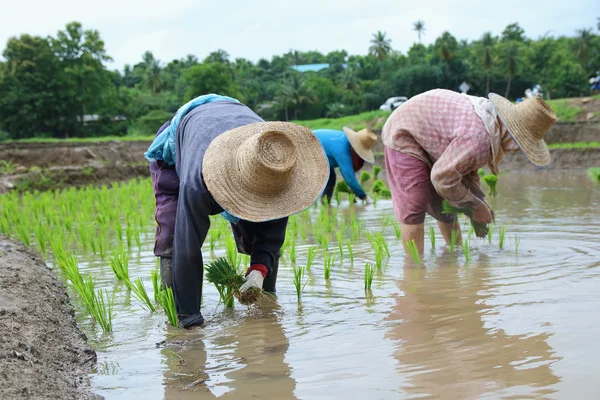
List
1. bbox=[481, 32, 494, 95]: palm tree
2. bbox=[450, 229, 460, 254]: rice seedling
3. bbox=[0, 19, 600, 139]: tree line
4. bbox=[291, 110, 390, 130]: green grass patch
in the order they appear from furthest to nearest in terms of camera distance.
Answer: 1. bbox=[481, 32, 494, 95]: palm tree
2. bbox=[0, 19, 600, 139]: tree line
3. bbox=[291, 110, 390, 130]: green grass patch
4. bbox=[450, 229, 460, 254]: rice seedling

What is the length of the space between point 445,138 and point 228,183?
184 cm

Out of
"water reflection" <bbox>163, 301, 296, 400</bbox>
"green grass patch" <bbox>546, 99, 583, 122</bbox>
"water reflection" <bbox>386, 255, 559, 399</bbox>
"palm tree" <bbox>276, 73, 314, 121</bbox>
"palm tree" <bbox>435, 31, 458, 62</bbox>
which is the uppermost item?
"palm tree" <bbox>435, 31, 458, 62</bbox>

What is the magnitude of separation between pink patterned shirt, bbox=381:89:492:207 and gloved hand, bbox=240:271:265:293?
1420 millimetres

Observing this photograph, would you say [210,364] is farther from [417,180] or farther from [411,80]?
[411,80]

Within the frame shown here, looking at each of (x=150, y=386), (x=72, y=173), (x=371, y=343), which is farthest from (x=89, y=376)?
(x=72, y=173)

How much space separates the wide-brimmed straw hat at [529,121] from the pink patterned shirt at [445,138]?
0.13 m

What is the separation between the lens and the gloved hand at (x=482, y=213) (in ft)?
14.0

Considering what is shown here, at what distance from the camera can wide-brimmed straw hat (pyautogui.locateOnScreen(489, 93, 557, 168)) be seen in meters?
3.82

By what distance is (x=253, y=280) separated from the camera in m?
2.94

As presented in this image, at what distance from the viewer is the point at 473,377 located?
220 cm

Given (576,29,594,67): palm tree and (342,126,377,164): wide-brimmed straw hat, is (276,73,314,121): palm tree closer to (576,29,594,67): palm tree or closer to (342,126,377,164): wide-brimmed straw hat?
(576,29,594,67): palm tree

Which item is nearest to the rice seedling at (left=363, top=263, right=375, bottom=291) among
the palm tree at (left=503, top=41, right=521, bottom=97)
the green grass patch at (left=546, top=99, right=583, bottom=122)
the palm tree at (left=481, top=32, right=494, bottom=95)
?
the green grass patch at (left=546, top=99, right=583, bottom=122)

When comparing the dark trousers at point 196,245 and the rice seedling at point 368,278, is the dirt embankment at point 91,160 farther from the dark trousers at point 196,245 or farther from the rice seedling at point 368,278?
the dark trousers at point 196,245

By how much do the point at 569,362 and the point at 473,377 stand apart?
336mm
